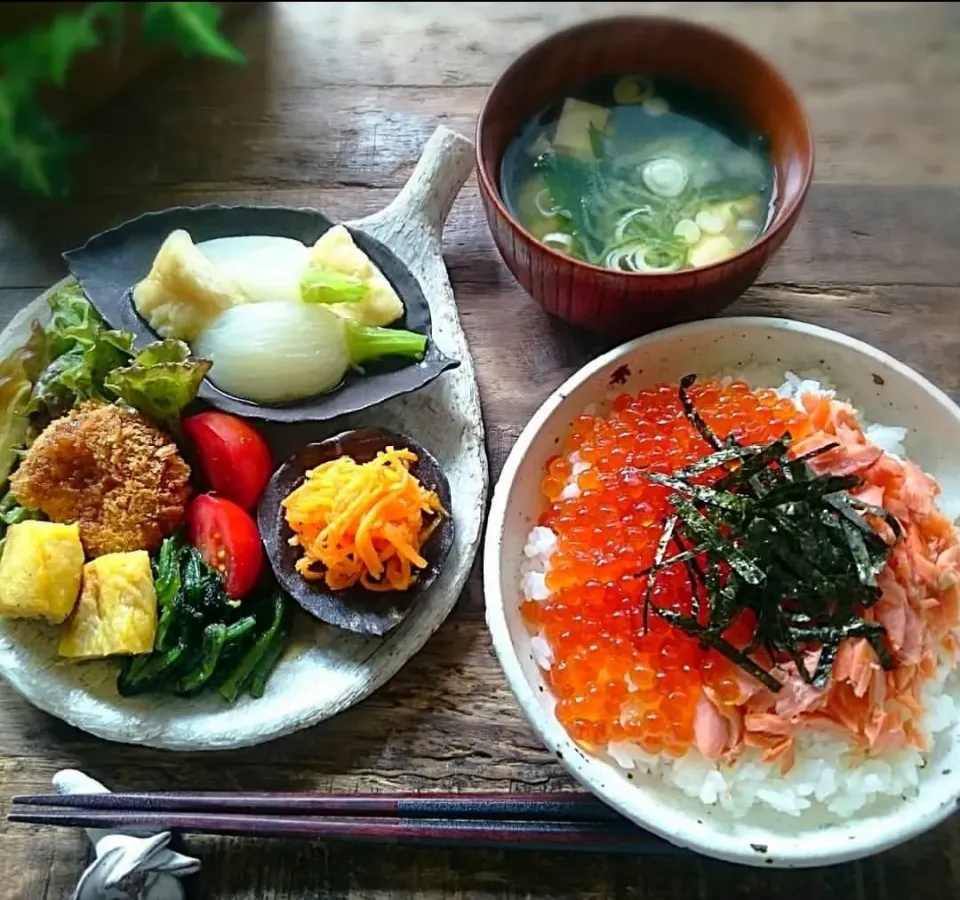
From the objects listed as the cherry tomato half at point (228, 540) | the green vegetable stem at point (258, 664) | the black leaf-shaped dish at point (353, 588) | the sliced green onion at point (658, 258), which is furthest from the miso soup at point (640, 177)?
the green vegetable stem at point (258, 664)

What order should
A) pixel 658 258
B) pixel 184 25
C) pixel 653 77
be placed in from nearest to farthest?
1. pixel 658 258
2. pixel 653 77
3. pixel 184 25

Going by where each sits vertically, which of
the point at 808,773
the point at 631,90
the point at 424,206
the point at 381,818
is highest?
the point at 631,90

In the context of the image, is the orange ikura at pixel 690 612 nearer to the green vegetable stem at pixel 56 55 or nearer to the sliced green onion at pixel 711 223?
the sliced green onion at pixel 711 223

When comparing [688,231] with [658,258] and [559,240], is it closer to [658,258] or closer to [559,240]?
[658,258]

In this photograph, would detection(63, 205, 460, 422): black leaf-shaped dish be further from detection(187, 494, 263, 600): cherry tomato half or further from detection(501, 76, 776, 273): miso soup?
detection(501, 76, 776, 273): miso soup

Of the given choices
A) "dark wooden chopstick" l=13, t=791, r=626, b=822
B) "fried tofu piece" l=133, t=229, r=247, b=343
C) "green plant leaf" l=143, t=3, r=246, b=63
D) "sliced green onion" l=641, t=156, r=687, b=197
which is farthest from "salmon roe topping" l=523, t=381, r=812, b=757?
"green plant leaf" l=143, t=3, r=246, b=63

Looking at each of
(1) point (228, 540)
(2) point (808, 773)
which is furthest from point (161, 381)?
(2) point (808, 773)
